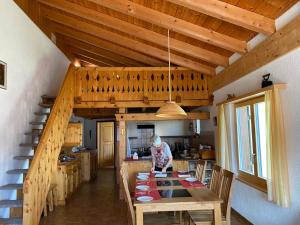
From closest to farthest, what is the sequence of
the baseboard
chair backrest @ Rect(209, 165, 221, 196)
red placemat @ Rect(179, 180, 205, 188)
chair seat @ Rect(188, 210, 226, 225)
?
chair seat @ Rect(188, 210, 226, 225), red placemat @ Rect(179, 180, 205, 188), chair backrest @ Rect(209, 165, 221, 196), the baseboard

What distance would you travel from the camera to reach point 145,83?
20.4ft

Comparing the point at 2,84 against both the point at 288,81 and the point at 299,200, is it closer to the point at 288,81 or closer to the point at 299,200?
the point at 288,81

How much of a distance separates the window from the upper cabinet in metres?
3.77

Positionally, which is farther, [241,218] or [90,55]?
[90,55]

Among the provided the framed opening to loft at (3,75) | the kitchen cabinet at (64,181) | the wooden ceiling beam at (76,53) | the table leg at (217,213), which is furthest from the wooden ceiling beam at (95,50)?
the table leg at (217,213)

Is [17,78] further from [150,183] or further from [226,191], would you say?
[226,191]

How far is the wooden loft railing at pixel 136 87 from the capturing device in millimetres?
6148

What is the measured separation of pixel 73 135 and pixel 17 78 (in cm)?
192

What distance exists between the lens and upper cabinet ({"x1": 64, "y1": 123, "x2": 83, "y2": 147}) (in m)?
6.29

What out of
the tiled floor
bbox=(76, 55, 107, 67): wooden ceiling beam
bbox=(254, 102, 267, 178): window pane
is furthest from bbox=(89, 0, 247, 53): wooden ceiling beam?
bbox=(76, 55, 107, 67): wooden ceiling beam

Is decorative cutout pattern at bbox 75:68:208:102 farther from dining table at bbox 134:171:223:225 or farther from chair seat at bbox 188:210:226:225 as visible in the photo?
chair seat at bbox 188:210:226:225

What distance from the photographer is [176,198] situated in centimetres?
296

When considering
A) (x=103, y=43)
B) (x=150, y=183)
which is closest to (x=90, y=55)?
(x=103, y=43)

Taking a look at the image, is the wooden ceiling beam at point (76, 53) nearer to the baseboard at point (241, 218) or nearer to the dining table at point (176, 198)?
the dining table at point (176, 198)
